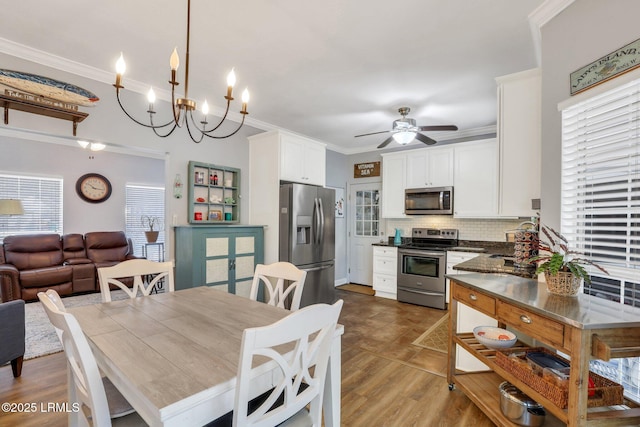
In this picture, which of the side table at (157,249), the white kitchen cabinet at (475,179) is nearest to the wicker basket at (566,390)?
the white kitchen cabinet at (475,179)

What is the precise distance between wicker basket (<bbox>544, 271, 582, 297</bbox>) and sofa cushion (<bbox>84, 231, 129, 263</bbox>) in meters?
6.41

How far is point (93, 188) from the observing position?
6.27 m

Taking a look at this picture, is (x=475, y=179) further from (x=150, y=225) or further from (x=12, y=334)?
(x=150, y=225)

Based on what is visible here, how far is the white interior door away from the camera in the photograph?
5.85m

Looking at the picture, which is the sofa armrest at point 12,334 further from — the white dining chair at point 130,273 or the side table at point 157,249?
the side table at point 157,249

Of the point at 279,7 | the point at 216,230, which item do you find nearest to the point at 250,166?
the point at 216,230

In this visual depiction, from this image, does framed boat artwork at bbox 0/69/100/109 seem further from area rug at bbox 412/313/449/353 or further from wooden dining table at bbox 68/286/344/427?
area rug at bbox 412/313/449/353

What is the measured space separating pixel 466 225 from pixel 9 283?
21.7 feet

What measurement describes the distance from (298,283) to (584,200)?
5.81ft

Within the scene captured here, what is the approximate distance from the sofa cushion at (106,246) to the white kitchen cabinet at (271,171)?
3255 mm

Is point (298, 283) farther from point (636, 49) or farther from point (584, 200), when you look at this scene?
point (636, 49)

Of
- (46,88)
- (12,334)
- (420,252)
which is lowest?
(12,334)

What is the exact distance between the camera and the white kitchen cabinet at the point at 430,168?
15.5 ft

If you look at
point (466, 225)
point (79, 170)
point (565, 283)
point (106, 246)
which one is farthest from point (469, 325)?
point (79, 170)
